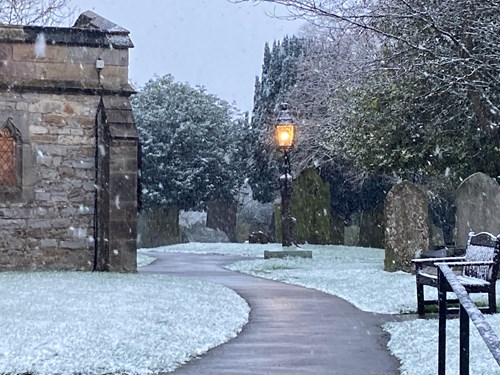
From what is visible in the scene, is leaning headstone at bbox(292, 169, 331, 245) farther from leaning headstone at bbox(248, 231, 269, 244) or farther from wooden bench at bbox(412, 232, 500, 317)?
wooden bench at bbox(412, 232, 500, 317)

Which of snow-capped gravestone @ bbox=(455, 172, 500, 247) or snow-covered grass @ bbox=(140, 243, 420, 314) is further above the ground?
snow-capped gravestone @ bbox=(455, 172, 500, 247)

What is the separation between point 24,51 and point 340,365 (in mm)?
11629

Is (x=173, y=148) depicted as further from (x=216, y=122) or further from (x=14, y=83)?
(x=14, y=83)

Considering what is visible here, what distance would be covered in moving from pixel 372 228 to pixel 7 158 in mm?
20718

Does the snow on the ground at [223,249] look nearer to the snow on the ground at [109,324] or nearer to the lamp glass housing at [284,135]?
the lamp glass housing at [284,135]

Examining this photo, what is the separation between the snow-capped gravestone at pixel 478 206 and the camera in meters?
15.9

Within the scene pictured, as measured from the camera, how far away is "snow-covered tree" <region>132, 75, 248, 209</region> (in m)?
39.5

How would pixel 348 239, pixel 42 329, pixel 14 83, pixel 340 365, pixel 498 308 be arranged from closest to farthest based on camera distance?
pixel 340 365
pixel 42 329
pixel 498 308
pixel 14 83
pixel 348 239

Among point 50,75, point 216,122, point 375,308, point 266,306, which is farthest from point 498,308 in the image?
point 216,122

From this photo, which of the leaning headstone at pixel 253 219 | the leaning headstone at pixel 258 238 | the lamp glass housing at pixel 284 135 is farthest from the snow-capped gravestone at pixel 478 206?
the leaning headstone at pixel 253 219

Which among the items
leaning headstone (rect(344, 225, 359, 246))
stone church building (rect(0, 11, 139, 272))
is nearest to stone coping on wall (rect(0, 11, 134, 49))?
stone church building (rect(0, 11, 139, 272))

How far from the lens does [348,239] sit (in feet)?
131

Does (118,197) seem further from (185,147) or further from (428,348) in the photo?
(185,147)

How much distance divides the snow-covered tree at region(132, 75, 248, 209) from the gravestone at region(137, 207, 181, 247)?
42 cm
